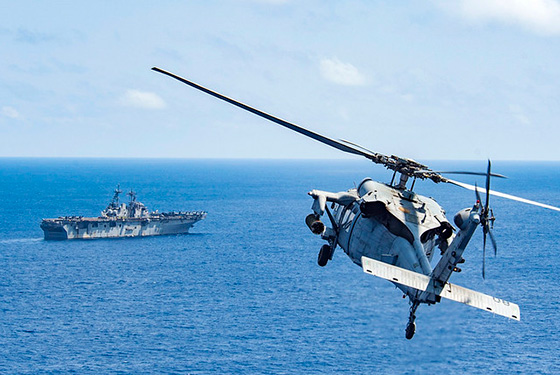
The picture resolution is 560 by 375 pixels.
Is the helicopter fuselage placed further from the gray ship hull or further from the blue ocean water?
the gray ship hull

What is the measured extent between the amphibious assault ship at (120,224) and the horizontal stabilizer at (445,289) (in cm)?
11811

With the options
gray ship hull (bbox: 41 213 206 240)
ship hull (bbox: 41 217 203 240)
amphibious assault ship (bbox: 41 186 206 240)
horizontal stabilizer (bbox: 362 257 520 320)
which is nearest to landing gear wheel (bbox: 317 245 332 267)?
horizontal stabilizer (bbox: 362 257 520 320)

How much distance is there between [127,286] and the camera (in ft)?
319

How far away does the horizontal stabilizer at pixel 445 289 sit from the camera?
2205 cm

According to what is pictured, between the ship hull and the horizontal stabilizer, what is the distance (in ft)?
394

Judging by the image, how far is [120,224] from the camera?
14012cm

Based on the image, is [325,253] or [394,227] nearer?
[394,227]

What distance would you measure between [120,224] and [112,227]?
169 centimetres

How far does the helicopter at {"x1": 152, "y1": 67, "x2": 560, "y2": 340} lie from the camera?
2308 centimetres

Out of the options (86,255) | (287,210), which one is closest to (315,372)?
(86,255)

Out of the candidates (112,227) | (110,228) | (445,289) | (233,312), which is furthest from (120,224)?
(445,289)

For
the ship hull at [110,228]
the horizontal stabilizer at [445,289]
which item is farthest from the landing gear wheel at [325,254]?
the ship hull at [110,228]

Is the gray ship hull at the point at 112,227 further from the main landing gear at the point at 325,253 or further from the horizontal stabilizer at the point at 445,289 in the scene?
the horizontal stabilizer at the point at 445,289

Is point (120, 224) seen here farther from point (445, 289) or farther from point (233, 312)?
point (445, 289)
